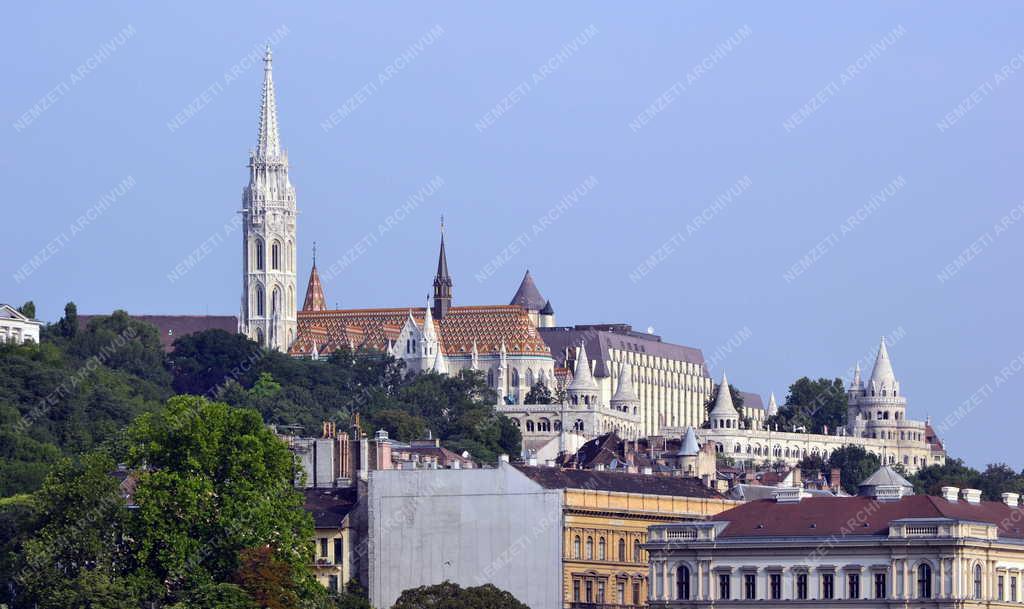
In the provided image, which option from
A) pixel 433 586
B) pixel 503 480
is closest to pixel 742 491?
pixel 503 480

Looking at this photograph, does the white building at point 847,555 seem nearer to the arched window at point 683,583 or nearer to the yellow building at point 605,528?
the arched window at point 683,583

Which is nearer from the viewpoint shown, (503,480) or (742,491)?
(503,480)

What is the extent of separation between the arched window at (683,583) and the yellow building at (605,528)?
7446 millimetres

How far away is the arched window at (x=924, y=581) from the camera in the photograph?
3964 inches

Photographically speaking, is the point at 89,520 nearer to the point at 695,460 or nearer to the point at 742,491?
the point at 742,491

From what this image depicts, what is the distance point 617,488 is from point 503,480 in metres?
5.36

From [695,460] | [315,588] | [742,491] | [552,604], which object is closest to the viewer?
[315,588]

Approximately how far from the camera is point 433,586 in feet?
356

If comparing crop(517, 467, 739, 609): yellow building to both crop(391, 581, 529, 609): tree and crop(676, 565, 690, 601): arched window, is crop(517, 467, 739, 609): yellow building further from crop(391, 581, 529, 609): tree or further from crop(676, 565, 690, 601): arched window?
crop(391, 581, 529, 609): tree

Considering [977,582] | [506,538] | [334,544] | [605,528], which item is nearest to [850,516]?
[977,582]

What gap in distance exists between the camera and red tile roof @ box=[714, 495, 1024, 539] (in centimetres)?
10325

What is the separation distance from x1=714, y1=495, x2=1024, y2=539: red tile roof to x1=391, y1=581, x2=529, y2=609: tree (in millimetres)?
7222

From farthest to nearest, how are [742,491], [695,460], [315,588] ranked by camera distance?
[695,460]
[742,491]
[315,588]

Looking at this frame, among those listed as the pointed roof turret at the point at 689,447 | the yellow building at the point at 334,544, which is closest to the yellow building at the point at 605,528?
the yellow building at the point at 334,544
